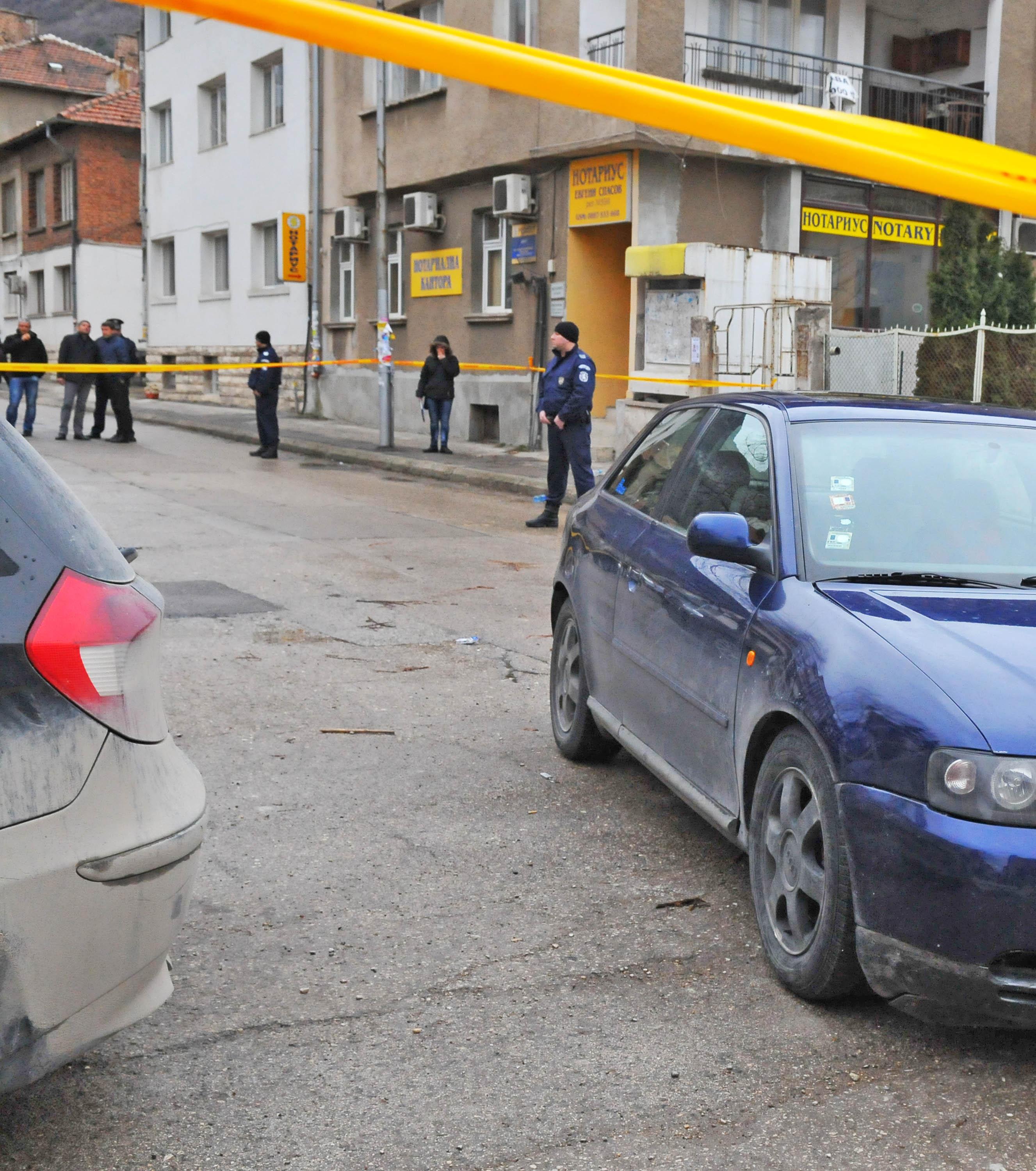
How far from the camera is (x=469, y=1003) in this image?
3.64 meters

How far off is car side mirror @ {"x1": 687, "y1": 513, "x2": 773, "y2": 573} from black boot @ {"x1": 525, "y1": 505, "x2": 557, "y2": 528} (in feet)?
32.1

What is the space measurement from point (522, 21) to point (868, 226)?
6.28 m

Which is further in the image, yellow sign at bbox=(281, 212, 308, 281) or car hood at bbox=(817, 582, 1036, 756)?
yellow sign at bbox=(281, 212, 308, 281)

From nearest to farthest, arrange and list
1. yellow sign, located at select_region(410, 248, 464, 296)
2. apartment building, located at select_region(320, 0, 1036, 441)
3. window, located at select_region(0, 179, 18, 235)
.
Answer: apartment building, located at select_region(320, 0, 1036, 441), yellow sign, located at select_region(410, 248, 464, 296), window, located at select_region(0, 179, 18, 235)

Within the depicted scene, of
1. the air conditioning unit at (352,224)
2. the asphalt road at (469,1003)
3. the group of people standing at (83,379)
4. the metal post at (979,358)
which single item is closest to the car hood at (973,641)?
the asphalt road at (469,1003)

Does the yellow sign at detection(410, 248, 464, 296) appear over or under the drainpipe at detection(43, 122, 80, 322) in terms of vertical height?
under

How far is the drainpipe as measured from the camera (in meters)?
→ 41.1

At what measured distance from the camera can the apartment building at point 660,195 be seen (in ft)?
64.3

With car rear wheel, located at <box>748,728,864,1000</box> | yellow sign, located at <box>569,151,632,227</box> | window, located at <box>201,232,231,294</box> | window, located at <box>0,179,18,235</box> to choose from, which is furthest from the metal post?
window, located at <box>0,179,18,235</box>

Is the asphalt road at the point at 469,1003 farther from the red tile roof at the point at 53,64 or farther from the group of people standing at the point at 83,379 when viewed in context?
the red tile roof at the point at 53,64

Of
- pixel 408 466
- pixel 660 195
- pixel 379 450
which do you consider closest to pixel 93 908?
pixel 408 466

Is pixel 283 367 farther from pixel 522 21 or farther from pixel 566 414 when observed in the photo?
pixel 566 414

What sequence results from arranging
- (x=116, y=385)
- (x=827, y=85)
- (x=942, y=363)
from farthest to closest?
(x=116, y=385), (x=827, y=85), (x=942, y=363)

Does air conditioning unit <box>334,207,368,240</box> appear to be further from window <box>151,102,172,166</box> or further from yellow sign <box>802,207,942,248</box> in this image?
window <box>151,102,172,166</box>
